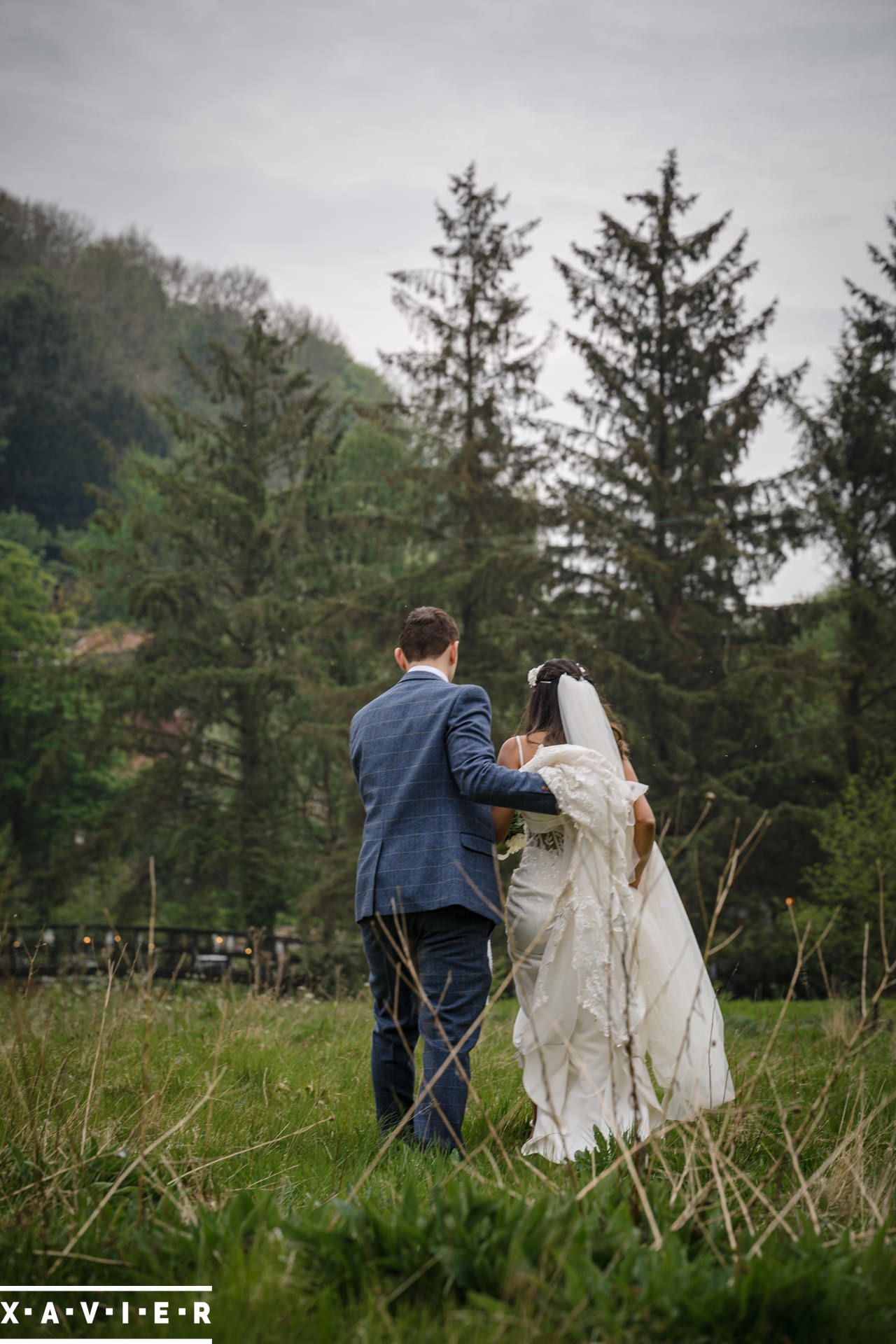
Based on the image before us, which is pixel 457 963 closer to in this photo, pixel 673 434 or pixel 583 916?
pixel 583 916

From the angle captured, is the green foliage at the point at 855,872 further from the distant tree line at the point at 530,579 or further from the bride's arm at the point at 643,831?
the bride's arm at the point at 643,831

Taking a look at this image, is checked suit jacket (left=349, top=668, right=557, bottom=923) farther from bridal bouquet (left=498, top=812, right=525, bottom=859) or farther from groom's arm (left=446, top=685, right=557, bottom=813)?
bridal bouquet (left=498, top=812, right=525, bottom=859)

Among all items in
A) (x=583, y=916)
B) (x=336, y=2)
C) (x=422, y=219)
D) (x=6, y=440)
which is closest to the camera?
(x=583, y=916)

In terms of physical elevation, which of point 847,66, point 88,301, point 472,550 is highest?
point 88,301

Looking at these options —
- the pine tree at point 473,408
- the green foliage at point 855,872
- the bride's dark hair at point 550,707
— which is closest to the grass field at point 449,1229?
the bride's dark hair at point 550,707

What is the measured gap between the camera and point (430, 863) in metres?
4.01

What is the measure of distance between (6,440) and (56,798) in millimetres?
17742

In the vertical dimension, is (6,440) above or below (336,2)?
below

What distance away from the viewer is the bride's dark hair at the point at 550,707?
4.77 metres

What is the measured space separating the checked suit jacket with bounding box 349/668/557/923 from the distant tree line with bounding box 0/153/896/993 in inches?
516

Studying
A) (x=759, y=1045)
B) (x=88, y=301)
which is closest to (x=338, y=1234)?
(x=759, y=1045)

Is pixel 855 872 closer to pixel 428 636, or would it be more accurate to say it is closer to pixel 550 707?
pixel 550 707

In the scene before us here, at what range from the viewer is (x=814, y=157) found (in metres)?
16.3

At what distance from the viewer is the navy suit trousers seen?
378 cm
